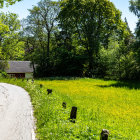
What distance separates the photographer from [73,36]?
45.8 meters

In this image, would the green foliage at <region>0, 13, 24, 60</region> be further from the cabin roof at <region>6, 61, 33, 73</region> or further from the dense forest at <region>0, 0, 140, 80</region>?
the cabin roof at <region>6, 61, 33, 73</region>

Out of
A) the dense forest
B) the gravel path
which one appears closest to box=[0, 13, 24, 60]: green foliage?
the dense forest

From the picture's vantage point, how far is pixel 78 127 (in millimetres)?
7574

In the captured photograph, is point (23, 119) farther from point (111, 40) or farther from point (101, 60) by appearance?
point (111, 40)

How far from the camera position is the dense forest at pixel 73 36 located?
40906mm

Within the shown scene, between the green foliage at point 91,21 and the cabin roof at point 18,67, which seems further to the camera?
the cabin roof at point 18,67

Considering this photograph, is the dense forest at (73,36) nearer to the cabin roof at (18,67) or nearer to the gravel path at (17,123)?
the cabin roof at (18,67)

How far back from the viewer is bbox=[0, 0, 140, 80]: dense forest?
4091 cm

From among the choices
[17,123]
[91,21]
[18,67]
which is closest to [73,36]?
[91,21]

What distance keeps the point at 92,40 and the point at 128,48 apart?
9251 mm

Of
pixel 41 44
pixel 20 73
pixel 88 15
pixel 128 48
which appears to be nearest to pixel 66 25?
pixel 88 15

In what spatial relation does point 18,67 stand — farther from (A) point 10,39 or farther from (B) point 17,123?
(B) point 17,123

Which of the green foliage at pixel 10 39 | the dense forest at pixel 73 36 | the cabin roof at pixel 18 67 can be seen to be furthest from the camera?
the cabin roof at pixel 18 67

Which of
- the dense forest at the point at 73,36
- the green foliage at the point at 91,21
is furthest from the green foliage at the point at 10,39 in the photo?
the green foliage at the point at 91,21
